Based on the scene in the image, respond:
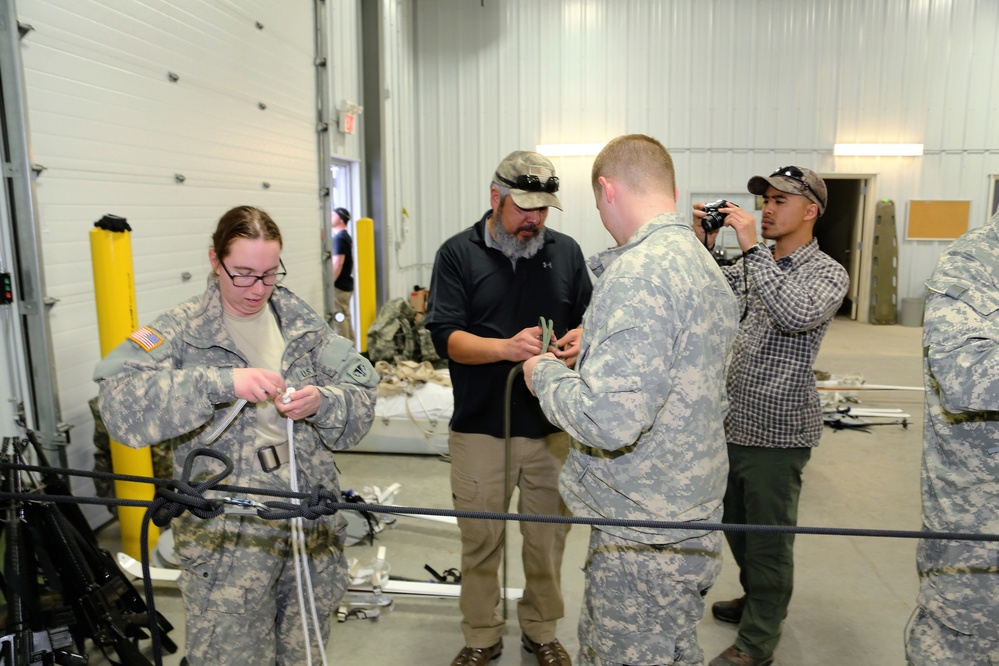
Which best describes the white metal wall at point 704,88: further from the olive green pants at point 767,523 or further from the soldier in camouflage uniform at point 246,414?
the soldier in camouflage uniform at point 246,414

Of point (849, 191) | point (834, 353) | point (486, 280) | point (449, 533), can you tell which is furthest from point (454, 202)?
point (486, 280)

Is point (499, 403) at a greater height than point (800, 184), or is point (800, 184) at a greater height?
point (800, 184)

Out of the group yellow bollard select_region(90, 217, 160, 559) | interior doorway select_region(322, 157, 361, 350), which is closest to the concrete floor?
yellow bollard select_region(90, 217, 160, 559)

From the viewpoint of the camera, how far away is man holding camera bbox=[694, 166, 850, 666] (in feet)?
8.23

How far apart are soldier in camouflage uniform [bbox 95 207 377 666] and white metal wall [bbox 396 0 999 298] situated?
9036 millimetres

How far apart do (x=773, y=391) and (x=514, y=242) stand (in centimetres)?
109

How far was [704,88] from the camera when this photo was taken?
36.0 ft

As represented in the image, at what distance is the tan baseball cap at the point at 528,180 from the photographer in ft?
8.32

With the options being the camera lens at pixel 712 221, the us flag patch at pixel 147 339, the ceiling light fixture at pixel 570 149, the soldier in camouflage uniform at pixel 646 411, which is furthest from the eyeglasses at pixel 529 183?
the ceiling light fixture at pixel 570 149

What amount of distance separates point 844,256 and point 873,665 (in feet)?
37.4

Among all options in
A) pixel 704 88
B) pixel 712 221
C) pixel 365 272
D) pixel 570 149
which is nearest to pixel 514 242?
pixel 712 221

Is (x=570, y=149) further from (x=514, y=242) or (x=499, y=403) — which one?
(x=499, y=403)

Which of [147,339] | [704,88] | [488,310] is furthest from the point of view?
[704,88]

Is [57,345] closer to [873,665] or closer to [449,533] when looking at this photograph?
[449,533]
